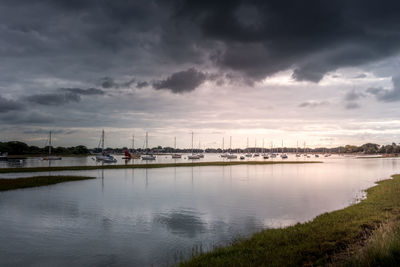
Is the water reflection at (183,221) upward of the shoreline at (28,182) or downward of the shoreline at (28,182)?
downward

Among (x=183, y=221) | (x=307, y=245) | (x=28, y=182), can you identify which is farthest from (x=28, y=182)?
(x=307, y=245)

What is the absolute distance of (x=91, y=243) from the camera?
18.3 metres

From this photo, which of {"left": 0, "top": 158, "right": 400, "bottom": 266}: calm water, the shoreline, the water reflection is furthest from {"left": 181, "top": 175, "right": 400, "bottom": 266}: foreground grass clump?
the shoreline

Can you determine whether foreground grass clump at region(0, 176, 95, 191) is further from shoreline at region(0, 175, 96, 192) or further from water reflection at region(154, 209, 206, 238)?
water reflection at region(154, 209, 206, 238)

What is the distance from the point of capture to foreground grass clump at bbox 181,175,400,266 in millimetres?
13031

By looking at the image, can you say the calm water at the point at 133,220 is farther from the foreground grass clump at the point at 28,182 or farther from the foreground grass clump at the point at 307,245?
the foreground grass clump at the point at 28,182

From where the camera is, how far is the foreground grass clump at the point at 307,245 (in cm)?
1303

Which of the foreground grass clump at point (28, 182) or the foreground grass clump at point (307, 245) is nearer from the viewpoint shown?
the foreground grass clump at point (307, 245)

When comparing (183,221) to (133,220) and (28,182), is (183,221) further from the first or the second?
(28,182)

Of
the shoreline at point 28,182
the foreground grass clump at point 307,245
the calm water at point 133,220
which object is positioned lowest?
the calm water at point 133,220

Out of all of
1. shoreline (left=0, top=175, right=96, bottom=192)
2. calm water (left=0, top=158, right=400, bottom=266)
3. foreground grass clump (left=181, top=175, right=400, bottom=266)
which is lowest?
calm water (left=0, top=158, right=400, bottom=266)

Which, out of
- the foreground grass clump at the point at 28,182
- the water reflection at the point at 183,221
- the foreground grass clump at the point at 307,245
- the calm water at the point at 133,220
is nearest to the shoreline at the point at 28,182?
the foreground grass clump at the point at 28,182

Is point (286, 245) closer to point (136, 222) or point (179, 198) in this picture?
point (136, 222)

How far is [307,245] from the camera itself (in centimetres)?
1507
